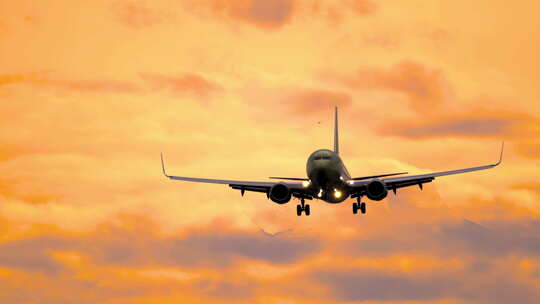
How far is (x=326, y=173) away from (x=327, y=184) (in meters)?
1.98

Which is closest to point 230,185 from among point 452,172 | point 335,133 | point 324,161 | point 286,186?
point 286,186

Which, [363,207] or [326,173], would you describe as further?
[363,207]

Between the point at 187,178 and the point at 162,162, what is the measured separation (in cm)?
714

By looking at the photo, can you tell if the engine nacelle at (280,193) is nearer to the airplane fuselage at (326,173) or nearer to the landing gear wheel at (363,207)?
the airplane fuselage at (326,173)

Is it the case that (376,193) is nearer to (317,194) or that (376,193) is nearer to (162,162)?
(317,194)

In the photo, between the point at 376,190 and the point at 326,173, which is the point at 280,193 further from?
the point at 376,190

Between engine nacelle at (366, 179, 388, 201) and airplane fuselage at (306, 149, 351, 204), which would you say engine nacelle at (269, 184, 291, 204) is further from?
engine nacelle at (366, 179, 388, 201)

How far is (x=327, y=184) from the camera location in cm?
7788

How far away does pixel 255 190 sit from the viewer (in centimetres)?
8669

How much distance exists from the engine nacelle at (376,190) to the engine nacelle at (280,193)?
7.45 metres

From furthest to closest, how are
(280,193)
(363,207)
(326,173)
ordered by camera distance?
(363,207)
(280,193)
(326,173)

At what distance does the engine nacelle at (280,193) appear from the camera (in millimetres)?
80875

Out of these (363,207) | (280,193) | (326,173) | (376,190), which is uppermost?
(363,207)

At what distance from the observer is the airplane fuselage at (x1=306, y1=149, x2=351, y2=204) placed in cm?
7606
